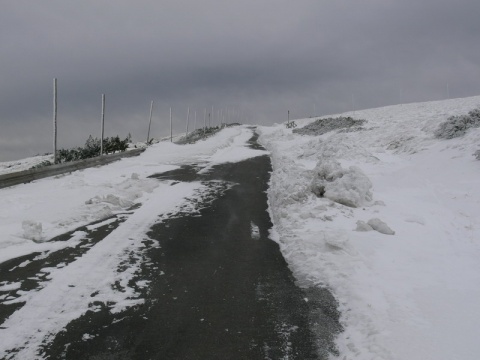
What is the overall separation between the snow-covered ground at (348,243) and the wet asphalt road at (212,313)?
0.27m

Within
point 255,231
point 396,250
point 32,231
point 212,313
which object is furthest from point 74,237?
point 396,250

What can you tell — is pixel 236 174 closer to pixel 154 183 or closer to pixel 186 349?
pixel 154 183

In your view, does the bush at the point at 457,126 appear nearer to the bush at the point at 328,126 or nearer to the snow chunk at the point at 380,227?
the snow chunk at the point at 380,227

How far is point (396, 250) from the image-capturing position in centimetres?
710

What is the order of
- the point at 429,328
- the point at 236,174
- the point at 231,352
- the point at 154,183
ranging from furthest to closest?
the point at 236,174
the point at 154,183
the point at 429,328
the point at 231,352

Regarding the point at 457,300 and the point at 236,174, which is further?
the point at 236,174

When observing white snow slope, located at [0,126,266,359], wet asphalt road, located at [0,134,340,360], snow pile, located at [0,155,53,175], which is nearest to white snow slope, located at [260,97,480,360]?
wet asphalt road, located at [0,134,340,360]

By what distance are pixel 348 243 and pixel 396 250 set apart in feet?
3.11

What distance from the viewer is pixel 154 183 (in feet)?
46.6

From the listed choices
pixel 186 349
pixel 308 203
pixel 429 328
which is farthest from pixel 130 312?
pixel 308 203

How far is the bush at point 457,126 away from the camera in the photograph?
17.5 m

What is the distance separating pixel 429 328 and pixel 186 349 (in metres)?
2.73

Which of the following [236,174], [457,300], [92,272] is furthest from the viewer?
[236,174]

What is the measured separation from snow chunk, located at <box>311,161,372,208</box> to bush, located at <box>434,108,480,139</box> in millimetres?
9062
